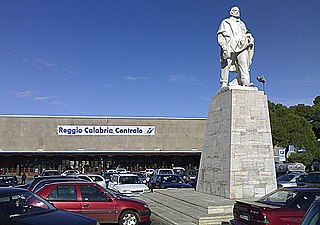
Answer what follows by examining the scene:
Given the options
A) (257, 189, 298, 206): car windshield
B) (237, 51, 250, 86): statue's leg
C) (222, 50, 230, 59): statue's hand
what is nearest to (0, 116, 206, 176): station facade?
(222, 50, 230, 59): statue's hand

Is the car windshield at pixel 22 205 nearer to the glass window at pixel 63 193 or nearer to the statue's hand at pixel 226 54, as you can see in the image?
the glass window at pixel 63 193

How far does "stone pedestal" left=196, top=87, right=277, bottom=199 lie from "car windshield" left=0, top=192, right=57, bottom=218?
28.5 ft

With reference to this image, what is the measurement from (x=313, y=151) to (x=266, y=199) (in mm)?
41457

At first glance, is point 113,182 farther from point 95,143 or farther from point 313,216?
point 95,143

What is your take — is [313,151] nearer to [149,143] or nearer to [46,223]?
[149,143]

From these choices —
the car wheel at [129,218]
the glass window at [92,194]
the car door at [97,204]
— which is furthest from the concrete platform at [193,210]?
the glass window at [92,194]

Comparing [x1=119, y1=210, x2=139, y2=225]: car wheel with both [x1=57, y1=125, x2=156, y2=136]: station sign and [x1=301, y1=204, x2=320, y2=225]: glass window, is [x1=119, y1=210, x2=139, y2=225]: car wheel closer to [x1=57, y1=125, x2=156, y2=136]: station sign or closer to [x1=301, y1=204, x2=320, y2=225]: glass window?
[x1=301, y1=204, x2=320, y2=225]: glass window

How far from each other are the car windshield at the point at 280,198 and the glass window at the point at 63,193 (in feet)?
17.2

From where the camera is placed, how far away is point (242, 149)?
15.0m

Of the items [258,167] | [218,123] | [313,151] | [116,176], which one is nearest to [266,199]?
[258,167]

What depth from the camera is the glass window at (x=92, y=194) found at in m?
10.9

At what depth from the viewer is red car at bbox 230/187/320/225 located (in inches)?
294

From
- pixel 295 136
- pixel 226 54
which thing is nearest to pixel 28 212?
pixel 226 54

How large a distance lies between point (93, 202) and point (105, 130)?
127 ft
